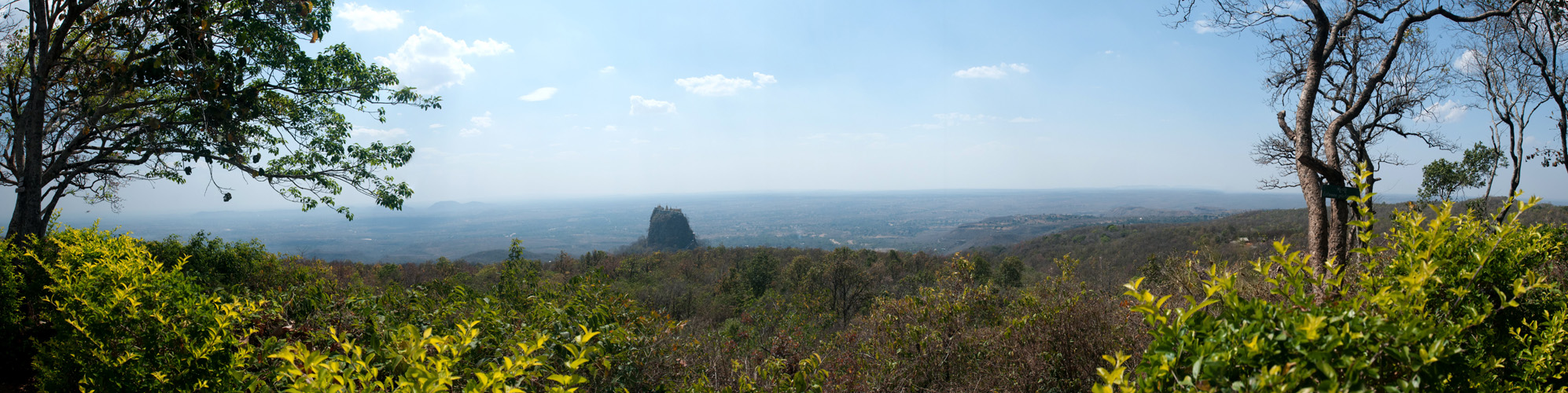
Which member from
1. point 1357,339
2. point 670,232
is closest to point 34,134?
point 1357,339

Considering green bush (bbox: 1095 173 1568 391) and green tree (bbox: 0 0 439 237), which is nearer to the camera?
green bush (bbox: 1095 173 1568 391)

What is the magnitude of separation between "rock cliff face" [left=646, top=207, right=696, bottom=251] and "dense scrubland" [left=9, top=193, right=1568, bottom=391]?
62768 millimetres

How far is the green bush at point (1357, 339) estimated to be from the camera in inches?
50.6

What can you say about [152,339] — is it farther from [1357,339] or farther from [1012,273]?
[1012,273]

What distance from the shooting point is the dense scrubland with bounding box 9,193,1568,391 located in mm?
1404

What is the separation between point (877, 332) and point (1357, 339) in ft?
14.9

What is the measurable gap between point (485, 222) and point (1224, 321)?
178 m

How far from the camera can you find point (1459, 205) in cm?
2102

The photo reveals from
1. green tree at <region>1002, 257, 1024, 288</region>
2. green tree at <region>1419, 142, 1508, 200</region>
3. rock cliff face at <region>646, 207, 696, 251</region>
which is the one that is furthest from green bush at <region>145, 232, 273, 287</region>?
rock cliff face at <region>646, 207, 696, 251</region>

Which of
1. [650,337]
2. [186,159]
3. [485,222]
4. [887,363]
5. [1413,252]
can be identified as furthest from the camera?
[485,222]

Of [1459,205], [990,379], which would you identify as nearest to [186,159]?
[990,379]

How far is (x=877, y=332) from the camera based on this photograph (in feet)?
18.7

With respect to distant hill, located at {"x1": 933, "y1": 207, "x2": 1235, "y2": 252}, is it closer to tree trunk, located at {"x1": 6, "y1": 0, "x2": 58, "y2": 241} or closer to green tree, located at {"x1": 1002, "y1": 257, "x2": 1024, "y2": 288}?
green tree, located at {"x1": 1002, "y1": 257, "x2": 1024, "y2": 288}

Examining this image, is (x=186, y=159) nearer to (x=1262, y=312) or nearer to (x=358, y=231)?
(x=1262, y=312)
